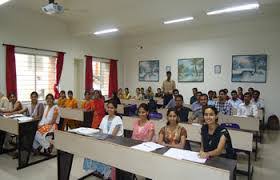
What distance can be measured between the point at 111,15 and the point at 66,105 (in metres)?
3.01

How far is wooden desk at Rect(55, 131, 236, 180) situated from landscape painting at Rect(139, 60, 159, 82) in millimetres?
7147

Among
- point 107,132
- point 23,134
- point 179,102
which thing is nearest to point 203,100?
point 179,102

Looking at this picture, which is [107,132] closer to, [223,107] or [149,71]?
[223,107]

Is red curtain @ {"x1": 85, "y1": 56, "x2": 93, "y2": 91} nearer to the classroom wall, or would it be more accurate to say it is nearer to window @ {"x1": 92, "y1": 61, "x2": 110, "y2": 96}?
the classroom wall

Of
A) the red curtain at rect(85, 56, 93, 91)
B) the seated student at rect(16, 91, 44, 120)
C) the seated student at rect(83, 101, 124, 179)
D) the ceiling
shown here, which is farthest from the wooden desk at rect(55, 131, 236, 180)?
the red curtain at rect(85, 56, 93, 91)

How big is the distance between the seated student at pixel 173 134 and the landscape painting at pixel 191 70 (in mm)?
6197

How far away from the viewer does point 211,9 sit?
A: 520 centimetres

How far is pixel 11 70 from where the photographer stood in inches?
256

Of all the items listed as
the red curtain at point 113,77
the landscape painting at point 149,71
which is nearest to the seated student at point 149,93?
the landscape painting at point 149,71

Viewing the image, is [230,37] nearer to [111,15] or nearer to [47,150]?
[111,15]

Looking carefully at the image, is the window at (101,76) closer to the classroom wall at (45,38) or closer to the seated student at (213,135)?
the classroom wall at (45,38)

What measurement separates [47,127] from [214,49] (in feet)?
21.0

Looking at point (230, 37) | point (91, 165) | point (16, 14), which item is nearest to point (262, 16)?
point (230, 37)

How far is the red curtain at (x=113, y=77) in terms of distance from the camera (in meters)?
10.0
